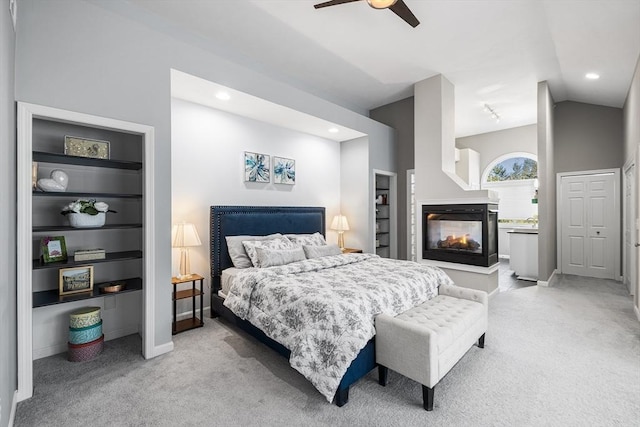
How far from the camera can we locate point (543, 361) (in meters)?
2.55

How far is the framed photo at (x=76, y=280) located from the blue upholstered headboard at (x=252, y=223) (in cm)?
130

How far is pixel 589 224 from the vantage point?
5.65 meters

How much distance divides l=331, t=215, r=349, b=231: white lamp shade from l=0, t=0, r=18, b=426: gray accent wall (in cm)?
406

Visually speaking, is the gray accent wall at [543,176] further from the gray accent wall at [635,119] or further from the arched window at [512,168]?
the arched window at [512,168]

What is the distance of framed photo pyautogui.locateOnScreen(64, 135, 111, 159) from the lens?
2533 mm

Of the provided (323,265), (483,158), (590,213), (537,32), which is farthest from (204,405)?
(483,158)

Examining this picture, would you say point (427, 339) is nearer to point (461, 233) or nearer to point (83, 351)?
point (83, 351)

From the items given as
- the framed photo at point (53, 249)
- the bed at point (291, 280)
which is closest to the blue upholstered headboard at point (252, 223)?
the bed at point (291, 280)

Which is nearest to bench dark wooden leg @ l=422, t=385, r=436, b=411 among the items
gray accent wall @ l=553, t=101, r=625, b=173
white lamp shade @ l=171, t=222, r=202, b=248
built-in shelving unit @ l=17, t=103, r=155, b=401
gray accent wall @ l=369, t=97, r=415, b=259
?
built-in shelving unit @ l=17, t=103, r=155, b=401

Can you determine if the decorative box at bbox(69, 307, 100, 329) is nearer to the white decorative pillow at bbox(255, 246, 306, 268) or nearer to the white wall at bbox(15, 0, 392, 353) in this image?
the white wall at bbox(15, 0, 392, 353)

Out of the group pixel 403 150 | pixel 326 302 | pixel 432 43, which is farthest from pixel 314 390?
pixel 403 150

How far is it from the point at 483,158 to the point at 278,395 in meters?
7.75

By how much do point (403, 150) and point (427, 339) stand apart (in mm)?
4442

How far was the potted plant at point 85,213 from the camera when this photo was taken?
251 centimetres
